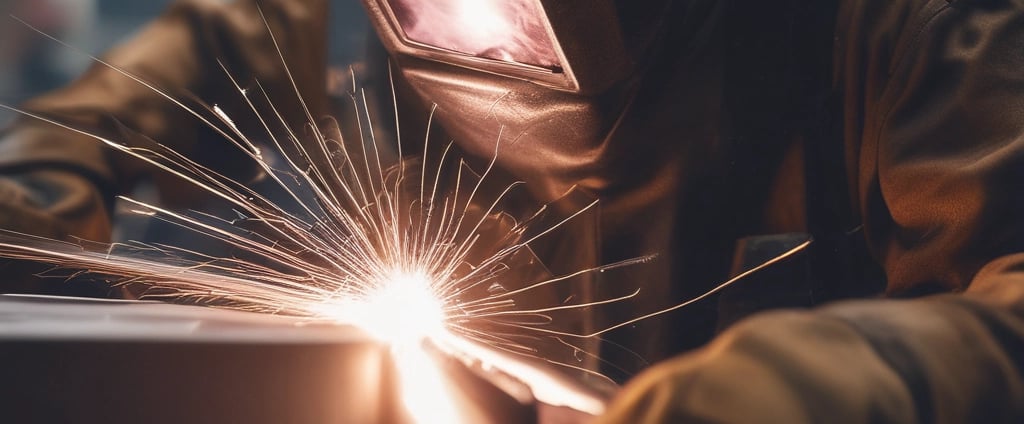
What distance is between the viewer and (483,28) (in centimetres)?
71

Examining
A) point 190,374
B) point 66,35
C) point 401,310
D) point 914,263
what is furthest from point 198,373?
point 66,35

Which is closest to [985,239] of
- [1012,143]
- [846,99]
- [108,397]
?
[1012,143]

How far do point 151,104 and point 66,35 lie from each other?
113mm

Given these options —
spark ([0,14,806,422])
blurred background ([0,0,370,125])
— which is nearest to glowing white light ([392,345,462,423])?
spark ([0,14,806,422])

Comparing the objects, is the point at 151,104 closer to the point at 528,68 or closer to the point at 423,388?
the point at 528,68

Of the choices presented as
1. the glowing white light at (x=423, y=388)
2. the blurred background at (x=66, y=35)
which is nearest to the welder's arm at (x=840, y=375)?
the glowing white light at (x=423, y=388)

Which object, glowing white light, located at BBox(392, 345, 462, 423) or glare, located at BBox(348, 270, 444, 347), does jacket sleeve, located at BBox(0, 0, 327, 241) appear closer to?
glare, located at BBox(348, 270, 444, 347)

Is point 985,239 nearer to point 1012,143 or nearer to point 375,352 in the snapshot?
point 1012,143

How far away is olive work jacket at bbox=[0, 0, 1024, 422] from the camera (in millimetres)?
569

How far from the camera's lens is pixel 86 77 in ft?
2.93

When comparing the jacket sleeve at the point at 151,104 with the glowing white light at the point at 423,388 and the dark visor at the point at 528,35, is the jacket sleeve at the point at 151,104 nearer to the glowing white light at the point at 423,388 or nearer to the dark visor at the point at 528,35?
the dark visor at the point at 528,35

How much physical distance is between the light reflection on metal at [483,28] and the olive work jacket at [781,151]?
0.11m

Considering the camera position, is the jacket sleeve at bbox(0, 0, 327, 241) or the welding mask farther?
the jacket sleeve at bbox(0, 0, 327, 241)

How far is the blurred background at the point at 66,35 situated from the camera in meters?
0.88
